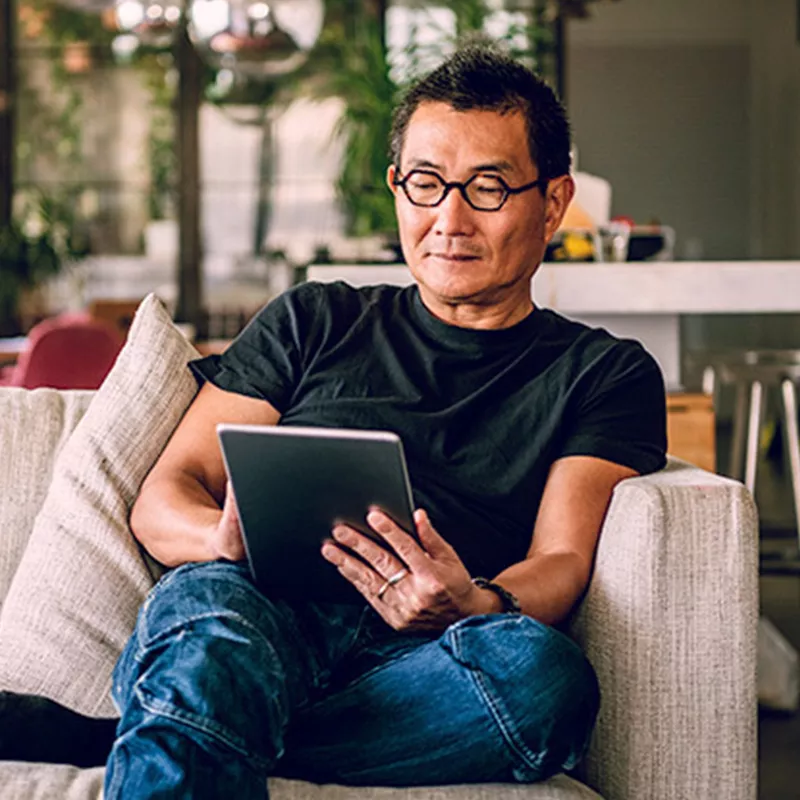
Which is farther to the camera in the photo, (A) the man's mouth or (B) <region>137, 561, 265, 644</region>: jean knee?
(A) the man's mouth

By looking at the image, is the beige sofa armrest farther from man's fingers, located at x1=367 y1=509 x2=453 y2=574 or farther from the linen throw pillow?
the linen throw pillow

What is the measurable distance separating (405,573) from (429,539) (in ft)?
0.15

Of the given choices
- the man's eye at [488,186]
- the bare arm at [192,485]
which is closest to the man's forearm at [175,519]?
the bare arm at [192,485]

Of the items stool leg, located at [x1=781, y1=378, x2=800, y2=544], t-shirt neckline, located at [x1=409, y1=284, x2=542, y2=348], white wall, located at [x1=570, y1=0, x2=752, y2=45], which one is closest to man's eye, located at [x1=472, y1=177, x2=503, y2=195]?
t-shirt neckline, located at [x1=409, y1=284, x2=542, y2=348]

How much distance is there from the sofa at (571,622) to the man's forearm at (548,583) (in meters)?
0.03

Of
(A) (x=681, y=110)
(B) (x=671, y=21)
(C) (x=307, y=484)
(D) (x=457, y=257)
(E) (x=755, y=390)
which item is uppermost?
(B) (x=671, y=21)

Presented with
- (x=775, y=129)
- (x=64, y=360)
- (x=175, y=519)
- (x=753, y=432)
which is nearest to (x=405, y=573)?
(x=175, y=519)

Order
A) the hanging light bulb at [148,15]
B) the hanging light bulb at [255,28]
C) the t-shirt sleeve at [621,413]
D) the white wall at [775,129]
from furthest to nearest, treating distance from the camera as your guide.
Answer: the white wall at [775,129], the hanging light bulb at [148,15], the hanging light bulb at [255,28], the t-shirt sleeve at [621,413]

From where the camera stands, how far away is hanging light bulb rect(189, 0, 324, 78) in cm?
546

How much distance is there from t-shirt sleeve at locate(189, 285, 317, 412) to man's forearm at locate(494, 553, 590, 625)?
0.43 meters

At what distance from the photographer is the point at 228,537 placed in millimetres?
1676

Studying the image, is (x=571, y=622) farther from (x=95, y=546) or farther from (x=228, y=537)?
(x=95, y=546)

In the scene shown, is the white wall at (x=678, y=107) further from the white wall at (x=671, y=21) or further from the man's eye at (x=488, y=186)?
the man's eye at (x=488, y=186)

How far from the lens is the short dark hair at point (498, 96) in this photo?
77.1 inches
